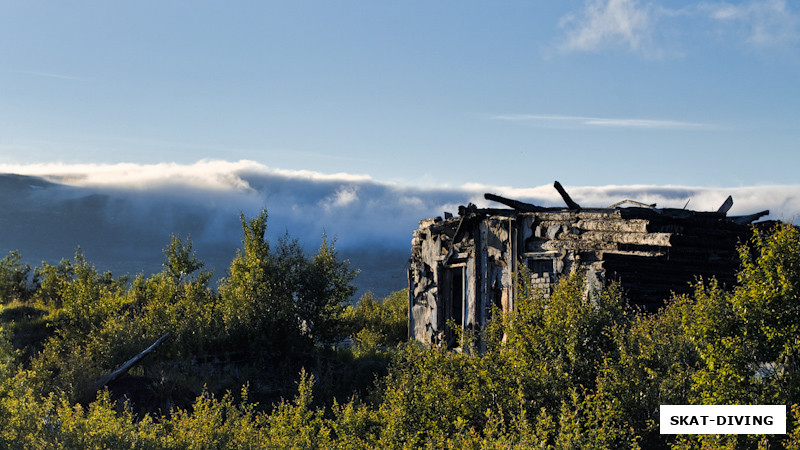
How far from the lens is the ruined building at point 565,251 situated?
589 inches

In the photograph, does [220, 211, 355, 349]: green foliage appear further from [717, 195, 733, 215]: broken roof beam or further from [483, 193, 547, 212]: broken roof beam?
[717, 195, 733, 215]: broken roof beam

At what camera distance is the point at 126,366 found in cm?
1695

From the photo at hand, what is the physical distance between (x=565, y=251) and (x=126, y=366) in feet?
34.5

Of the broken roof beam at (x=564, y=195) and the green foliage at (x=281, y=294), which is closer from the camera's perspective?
the broken roof beam at (x=564, y=195)

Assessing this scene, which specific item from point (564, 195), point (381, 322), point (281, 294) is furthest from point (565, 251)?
point (381, 322)

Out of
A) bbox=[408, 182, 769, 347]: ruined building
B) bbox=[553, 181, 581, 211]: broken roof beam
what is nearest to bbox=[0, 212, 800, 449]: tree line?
bbox=[408, 182, 769, 347]: ruined building

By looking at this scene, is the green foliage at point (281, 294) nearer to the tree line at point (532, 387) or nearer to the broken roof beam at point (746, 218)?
the tree line at point (532, 387)

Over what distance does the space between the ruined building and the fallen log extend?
7.20m

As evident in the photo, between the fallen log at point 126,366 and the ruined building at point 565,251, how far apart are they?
720 centimetres

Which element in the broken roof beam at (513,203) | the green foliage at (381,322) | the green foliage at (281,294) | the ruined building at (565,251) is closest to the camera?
the ruined building at (565,251)

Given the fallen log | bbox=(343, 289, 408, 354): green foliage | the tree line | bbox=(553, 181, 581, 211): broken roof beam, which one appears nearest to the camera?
the tree line

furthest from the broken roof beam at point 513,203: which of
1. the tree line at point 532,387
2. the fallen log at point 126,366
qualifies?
the fallen log at point 126,366

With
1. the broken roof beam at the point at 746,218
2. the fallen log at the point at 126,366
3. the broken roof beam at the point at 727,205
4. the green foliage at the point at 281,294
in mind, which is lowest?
the fallen log at the point at 126,366

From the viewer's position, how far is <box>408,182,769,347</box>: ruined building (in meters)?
15.0
